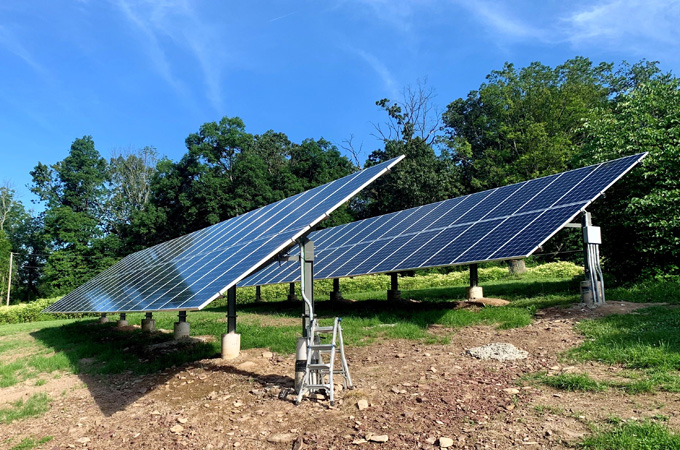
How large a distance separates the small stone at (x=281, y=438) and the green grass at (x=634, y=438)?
11.3 feet

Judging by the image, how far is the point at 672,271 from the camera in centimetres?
1536

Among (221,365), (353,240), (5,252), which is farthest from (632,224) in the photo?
(5,252)

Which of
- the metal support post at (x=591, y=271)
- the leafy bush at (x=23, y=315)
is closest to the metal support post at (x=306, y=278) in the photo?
the metal support post at (x=591, y=271)

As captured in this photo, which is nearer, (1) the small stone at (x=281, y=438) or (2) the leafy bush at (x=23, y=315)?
(1) the small stone at (x=281, y=438)

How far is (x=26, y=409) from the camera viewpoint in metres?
8.47

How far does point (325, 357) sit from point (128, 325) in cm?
1255

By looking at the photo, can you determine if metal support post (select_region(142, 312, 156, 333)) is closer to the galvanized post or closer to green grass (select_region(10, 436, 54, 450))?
green grass (select_region(10, 436, 54, 450))

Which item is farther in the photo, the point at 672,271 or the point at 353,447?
the point at 672,271

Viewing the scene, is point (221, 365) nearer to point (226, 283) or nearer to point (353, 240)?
point (226, 283)

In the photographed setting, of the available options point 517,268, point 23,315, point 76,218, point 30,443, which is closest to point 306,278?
point 30,443

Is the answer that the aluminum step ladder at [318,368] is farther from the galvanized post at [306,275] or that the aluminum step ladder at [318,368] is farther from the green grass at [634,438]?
the green grass at [634,438]

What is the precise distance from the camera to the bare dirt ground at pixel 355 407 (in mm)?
5832

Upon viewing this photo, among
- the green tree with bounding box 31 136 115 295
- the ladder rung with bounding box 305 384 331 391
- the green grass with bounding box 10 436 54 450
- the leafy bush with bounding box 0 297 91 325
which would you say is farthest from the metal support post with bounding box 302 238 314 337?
the green tree with bounding box 31 136 115 295

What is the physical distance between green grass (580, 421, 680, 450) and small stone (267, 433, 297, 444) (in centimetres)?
344
